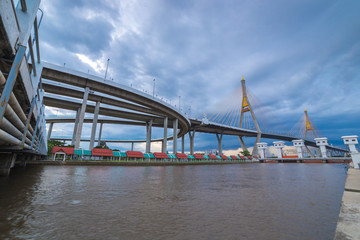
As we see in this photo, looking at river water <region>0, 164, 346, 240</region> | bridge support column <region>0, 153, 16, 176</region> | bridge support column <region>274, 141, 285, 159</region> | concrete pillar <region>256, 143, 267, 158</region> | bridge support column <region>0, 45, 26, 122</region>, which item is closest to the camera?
river water <region>0, 164, 346, 240</region>

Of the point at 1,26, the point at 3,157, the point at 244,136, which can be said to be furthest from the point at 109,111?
the point at 244,136

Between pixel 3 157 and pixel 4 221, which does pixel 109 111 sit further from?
pixel 4 221

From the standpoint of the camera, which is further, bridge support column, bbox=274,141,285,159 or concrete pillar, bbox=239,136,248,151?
concrete pillar, bbox=239,136,248,151

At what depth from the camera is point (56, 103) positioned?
4222 cm

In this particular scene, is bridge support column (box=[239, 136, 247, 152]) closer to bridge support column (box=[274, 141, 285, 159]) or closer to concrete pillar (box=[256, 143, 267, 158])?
concrete pillar (box=[256, 143, 267, 158])

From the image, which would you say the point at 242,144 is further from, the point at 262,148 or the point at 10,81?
the point at 10,81

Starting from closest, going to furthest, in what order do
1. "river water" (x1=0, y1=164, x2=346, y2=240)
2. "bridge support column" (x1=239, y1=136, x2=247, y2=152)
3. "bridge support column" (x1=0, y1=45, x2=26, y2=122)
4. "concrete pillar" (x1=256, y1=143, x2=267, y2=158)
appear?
"river water" (x1=0, y1=164, x2=346, y2=240) → "bridge support column" (x1=0, y1=45, x2=26, y2=122) → "concrete pillar" (x1=256, y1=143, x2=267, y2=158) → "bridge support column" (x1=239, y1=136, x2=247, y2=152)

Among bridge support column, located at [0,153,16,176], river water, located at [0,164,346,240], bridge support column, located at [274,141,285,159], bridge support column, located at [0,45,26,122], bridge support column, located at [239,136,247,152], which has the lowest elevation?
river water, located at [0,164,346,240]

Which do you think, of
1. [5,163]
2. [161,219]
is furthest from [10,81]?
[5,163]

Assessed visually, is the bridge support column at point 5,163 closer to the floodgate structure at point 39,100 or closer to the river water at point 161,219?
the floodgate structure at point 39,100

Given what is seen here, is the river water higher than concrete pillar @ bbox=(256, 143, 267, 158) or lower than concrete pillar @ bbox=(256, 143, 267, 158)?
lower

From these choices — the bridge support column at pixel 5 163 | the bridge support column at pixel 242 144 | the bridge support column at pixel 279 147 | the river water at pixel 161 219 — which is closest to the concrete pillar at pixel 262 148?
the bridge support column at pixel 279 147

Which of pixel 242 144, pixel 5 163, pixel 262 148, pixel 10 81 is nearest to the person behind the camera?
pixel 10 81

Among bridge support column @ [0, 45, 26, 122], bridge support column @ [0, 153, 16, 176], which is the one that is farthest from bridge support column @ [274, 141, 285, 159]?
bridge support column @ [0, 45, 26, 122]
